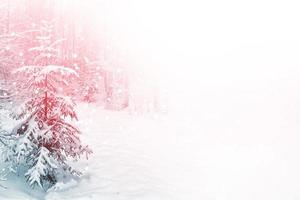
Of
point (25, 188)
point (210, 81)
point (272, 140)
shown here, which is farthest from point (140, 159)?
point (210, 81)

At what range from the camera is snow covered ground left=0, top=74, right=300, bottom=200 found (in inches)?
699

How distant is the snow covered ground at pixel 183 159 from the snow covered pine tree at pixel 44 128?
3.06ft

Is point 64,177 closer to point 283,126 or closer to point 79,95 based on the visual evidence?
point 79,95

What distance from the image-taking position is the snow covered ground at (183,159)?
17.8 meters

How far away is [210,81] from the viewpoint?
73.9 meters

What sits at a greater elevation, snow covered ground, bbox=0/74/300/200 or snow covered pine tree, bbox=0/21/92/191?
snow covered pine tree, bbox=0/21/92/191

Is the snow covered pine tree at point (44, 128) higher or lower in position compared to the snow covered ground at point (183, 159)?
higher

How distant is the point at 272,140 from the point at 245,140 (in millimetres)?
2828

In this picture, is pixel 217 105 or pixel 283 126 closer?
pixel 283 126

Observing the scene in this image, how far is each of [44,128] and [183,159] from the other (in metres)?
9.08

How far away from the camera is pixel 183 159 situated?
951 inches

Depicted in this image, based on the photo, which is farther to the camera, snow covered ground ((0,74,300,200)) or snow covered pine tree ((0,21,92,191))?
snow covered ground ((0,74,300,200))

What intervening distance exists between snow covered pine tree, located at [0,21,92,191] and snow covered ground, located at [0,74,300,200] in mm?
932

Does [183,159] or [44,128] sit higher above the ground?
[44,128]
